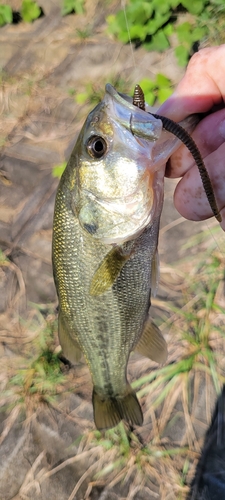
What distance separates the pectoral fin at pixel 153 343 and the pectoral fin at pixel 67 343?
285 mm

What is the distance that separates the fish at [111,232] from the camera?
4.34ft

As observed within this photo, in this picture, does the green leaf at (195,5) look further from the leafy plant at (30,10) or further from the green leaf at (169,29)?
the leafy plant at (30,10)

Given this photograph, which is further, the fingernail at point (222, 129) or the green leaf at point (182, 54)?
the green leaf at point (182, 54)

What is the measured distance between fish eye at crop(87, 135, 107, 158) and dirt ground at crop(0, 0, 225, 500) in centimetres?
155

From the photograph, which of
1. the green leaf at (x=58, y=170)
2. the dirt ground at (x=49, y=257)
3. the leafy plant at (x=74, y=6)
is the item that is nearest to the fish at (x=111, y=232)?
the dirt ground at (x=49, y=257)

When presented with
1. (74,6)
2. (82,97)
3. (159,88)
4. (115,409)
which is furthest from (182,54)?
(115,409)

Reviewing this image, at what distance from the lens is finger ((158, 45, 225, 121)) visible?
1561mm

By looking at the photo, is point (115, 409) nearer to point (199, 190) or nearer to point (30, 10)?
point (199, 190)

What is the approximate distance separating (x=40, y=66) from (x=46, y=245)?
86.1 inches

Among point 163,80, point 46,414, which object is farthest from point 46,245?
point 163,80

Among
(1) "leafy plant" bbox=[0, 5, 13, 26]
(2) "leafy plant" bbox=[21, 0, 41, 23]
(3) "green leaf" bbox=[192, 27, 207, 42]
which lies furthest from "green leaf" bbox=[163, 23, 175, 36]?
(1) "leafy plant" bbox=[0, 5, 13, 26]

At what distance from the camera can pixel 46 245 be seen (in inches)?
127

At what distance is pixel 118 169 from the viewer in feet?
4.47

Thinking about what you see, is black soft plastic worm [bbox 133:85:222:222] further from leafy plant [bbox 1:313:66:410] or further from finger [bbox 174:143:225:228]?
leafy plant [bbox 1:313:66:410]
